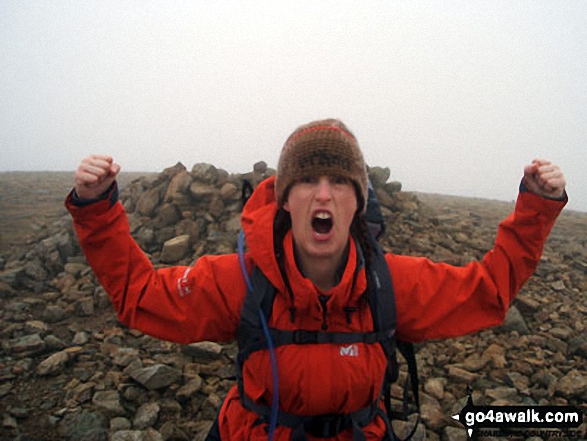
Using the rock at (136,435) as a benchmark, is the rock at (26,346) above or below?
above

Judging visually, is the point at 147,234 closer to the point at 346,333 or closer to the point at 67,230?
the point at 67,230

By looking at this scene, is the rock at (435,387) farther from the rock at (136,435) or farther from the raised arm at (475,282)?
the rock at (136,435)

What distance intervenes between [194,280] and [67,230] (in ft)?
34.7

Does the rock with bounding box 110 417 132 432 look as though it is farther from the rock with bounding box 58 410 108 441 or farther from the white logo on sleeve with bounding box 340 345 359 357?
the white logo on sleeve with bounding box 340 345 359 357

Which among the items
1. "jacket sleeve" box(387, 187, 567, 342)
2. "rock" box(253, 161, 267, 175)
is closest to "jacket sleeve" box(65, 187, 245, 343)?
"jacket sleeve" box(387, 187, 567, 342)

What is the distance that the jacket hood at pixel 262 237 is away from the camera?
2.51 metres

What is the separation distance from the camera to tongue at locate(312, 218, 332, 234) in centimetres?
276

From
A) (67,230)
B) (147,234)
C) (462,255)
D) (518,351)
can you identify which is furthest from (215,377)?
(67,230)

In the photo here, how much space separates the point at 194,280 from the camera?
2.59 m

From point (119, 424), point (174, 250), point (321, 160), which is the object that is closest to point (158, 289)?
point (321, 160)

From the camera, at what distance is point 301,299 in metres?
2.44

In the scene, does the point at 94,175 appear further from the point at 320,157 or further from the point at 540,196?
the point at 540,196

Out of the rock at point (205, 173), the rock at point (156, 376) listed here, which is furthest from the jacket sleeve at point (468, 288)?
the rock at point (205, 173)

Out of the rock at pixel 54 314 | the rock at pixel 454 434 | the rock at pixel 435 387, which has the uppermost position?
the rock at pixel 54 314
